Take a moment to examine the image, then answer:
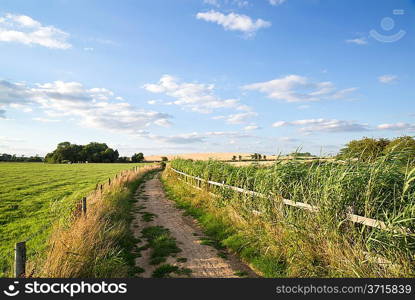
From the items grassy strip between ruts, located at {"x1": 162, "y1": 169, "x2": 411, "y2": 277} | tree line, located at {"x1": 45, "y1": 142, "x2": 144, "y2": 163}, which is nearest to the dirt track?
grassy strip between ruts, located at {"x1": 162, "y1": 169, "x2": 411, "y2": 277}

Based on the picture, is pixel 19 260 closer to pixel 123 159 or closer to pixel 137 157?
pixel 123 159

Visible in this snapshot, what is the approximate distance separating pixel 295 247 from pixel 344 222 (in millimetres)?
1240

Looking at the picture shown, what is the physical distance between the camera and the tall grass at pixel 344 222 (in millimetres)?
4219

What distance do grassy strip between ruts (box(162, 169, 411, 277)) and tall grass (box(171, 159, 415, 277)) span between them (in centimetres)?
2

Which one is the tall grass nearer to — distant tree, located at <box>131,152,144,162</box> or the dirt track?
the dirt track

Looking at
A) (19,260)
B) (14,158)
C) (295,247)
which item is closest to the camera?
(19,260)

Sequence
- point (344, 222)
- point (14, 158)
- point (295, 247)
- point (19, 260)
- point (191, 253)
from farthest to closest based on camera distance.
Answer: point (14, 158), point (191, 253), point (295, 247), point (344, 222), point (19, 260)

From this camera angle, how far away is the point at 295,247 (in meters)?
5.83

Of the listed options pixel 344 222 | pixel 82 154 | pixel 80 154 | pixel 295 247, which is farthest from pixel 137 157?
pixel 344 222

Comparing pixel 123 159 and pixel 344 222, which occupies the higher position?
pixel 123 159

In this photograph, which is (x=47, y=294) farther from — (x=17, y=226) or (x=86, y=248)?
(x=17, y=226)

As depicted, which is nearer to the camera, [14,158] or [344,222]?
[344,222]

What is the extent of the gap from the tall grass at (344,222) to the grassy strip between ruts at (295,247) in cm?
2

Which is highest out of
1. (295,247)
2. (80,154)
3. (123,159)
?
(80,154)
